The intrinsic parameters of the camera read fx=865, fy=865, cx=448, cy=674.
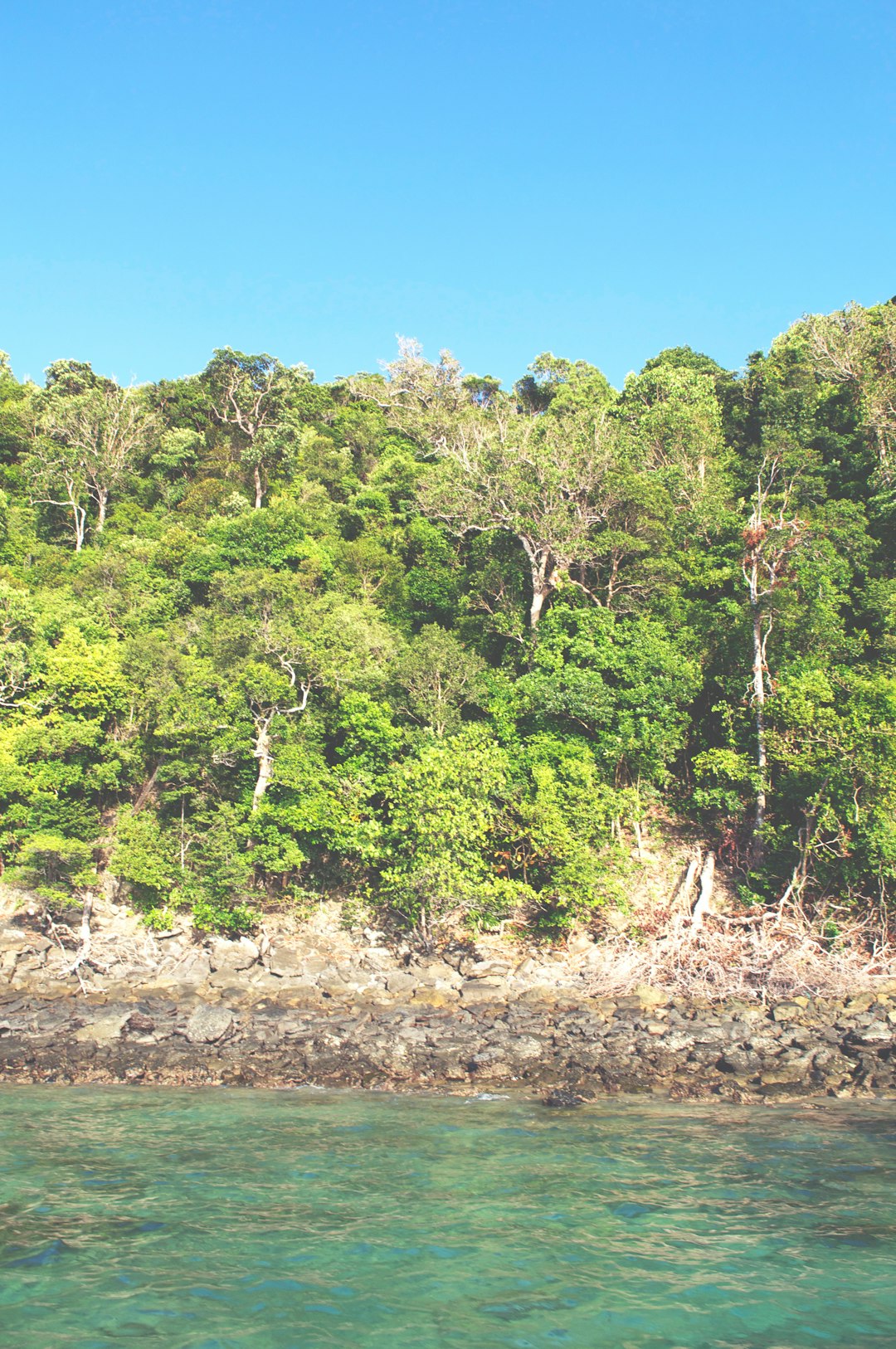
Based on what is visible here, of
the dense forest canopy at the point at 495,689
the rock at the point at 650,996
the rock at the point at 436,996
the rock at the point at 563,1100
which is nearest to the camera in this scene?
Answer: the rock at the point at 563,1100

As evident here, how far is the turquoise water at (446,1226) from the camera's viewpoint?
9.11m

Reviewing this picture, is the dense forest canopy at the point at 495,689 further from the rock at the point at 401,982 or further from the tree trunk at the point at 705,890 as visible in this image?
Result: the rock at the point at 401,982

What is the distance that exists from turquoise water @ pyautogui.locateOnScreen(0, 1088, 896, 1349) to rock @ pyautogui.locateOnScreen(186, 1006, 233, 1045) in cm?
370

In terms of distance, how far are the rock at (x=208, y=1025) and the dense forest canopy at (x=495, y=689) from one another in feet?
15.4

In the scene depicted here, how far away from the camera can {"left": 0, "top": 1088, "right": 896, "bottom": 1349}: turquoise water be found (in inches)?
359

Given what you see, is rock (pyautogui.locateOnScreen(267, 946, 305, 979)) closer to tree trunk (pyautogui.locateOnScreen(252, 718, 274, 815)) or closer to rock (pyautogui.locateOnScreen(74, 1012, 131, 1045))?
rock (pyautogui.locateOnScreen(74, 1012, 131, 1045))

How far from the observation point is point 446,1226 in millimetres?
11734

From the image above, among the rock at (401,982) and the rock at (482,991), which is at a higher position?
the rock at (482,991)

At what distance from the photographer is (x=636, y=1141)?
50.5ft

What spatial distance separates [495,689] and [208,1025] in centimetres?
1452

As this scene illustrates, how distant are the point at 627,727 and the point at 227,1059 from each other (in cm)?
1551

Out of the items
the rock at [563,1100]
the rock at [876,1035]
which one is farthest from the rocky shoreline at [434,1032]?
the rock at [563,1100]

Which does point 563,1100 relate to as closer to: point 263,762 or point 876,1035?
point 876,1035

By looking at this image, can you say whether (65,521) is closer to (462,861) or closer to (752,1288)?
(462,861)
